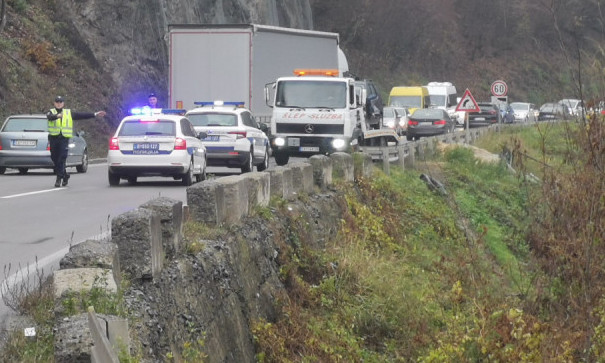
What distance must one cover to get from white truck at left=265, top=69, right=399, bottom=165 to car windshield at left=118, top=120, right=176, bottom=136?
6700 millimetres

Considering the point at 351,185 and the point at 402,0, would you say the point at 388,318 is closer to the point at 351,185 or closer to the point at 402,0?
the point at 351,185

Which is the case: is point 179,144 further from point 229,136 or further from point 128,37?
point 128,37

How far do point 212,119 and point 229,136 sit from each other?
3.36ft

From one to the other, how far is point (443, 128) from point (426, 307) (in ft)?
121

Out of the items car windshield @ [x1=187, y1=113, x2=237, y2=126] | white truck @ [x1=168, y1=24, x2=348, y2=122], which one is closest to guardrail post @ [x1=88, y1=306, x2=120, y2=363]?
car windshield @ [x1=187, y1=113, x2=237, y2=126]

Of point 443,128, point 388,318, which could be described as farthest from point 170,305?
point 443,128

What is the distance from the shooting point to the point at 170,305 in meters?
8.03

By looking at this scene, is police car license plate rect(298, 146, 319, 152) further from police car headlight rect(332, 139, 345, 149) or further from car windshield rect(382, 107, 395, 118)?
car windshield rect(382, 107, 395, 118)

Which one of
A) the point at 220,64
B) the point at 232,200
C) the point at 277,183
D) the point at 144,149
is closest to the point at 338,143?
the point at 220,64

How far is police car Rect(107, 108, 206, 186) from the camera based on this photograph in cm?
2327

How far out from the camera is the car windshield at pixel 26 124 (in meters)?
28.7

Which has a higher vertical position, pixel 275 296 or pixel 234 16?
pixel 234 16

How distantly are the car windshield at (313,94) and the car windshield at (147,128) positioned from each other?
23.4 ft

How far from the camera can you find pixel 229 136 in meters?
27.2
